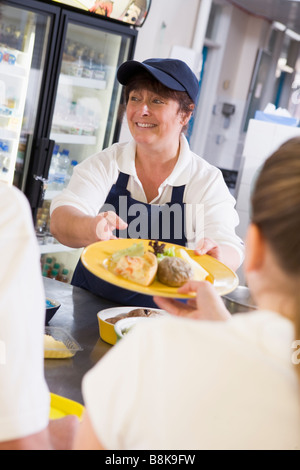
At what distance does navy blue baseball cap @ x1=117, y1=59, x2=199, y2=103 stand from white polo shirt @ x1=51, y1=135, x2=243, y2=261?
0.88 feet

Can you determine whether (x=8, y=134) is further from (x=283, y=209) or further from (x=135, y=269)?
(x=283, y=209)

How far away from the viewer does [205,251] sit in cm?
182

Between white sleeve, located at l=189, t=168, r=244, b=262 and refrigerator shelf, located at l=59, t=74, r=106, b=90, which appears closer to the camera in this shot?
white sleeve, located at l=189, t=168, r=244, b=262

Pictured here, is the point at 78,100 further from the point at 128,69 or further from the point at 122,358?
the point at 122,358

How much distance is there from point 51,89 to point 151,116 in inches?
65.1

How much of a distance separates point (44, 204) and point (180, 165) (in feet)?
7.15

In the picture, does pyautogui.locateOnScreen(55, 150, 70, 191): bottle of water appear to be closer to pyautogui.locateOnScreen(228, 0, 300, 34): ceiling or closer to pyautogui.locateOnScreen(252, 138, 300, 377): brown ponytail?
pyautogui.locateOnScreen(228, 0, 300, 34): ceiling

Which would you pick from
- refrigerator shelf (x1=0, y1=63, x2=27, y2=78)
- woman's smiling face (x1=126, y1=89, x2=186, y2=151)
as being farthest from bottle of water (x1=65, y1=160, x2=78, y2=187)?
woman's smiling face (x1=126, y1=89, x2=186, y2=151)

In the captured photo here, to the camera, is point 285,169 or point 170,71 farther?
point 170,71

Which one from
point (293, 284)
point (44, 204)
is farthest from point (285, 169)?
point (44, 204)

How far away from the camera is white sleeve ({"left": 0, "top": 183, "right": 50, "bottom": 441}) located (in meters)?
0.80

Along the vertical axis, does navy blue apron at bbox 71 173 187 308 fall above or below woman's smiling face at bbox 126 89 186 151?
below

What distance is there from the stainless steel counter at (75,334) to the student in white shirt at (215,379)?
69 cm

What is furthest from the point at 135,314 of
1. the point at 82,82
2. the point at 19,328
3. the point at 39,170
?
the point at 82,82
